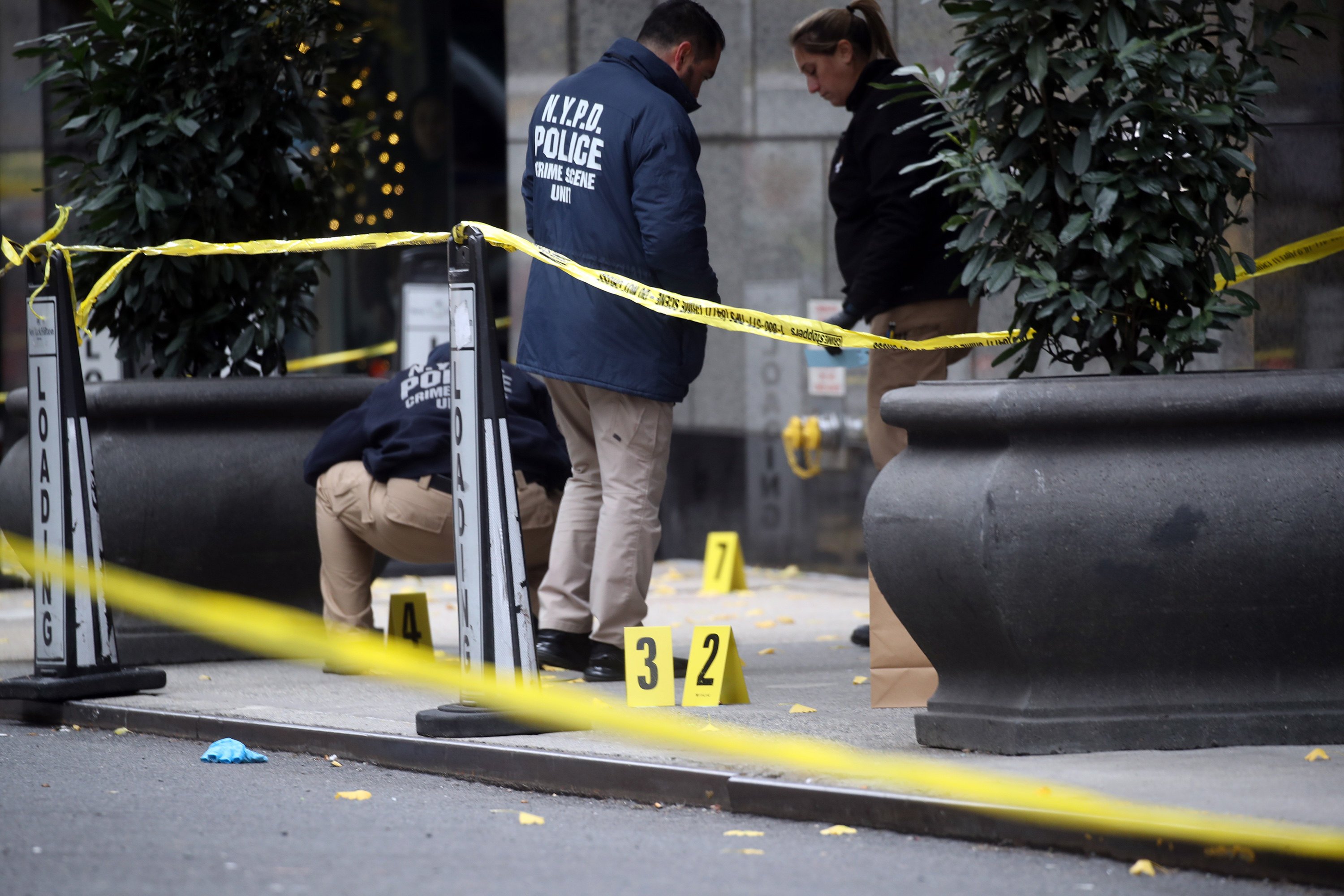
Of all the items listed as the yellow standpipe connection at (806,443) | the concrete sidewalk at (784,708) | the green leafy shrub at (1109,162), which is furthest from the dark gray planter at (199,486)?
the yellow standpipe connection at (806,443)

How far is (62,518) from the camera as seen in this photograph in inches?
246

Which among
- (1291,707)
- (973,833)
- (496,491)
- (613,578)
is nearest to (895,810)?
(973,833)

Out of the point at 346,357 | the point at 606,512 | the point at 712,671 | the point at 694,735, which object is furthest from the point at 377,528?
the point at 346,357

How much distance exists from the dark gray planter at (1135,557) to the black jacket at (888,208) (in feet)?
6.48

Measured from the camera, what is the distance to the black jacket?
6.82 metres

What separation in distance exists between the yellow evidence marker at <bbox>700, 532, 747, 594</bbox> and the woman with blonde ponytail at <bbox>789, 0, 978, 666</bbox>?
2.78m

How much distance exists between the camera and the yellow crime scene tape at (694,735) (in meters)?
3.93

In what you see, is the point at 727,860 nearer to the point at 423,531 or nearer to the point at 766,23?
the point at 423,531

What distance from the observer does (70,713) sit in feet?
20.5

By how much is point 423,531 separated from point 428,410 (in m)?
0.43

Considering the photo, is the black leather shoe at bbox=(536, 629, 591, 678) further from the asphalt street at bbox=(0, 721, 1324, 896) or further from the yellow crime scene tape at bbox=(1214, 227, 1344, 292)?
the yellow crime scene tape at bbox=(1214, 227, 1344, 292)

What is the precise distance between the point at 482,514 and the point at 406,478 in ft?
4.86

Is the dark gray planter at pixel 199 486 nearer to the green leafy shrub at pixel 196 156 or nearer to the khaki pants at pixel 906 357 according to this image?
the green leafy shrub at pixel 196 156

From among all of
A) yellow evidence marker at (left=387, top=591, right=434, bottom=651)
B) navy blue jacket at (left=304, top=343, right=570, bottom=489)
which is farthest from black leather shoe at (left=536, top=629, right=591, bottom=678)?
yellow evidence marker at (left=387, top=591, right=434, bottom=651)
